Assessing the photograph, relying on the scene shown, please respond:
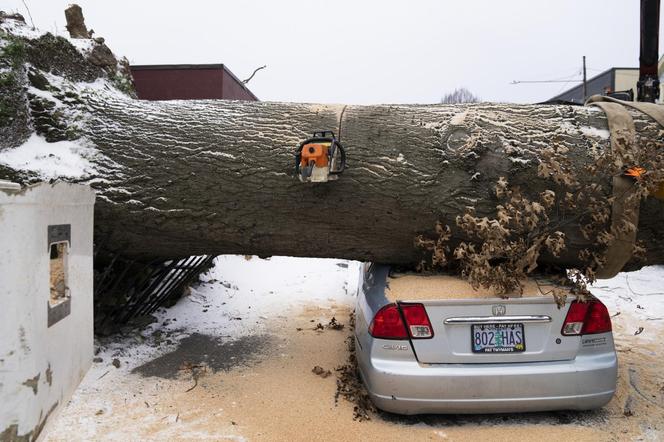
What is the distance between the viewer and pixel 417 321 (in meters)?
2.89

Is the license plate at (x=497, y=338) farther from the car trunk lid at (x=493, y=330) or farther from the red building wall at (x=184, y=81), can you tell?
the red building wall at (x=184, y=81)

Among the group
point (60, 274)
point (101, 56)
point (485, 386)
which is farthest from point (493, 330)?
point (101, 56)

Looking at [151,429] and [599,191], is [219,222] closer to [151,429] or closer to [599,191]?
[151,429]

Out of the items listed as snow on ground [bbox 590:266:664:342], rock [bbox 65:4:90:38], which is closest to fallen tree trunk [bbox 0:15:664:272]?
rock [bbox 65:4:90:38]

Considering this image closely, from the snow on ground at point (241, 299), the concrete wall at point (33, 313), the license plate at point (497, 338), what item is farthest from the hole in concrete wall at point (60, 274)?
the license plate at point (497, 338)

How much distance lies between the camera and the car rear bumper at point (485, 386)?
2.81 metres

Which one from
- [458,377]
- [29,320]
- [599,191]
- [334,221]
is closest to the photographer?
[29,320]

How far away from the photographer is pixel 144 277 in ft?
14.3

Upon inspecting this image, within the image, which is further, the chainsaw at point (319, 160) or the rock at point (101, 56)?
the rock at point (101, 56)

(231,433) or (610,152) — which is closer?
(231,433)

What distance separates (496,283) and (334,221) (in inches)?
46.6

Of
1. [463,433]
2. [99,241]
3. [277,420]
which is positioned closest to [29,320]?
[277,420]

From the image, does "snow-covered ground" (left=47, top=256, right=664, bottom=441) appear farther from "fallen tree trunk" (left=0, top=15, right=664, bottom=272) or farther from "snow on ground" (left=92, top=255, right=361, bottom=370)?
"fallen tree trunk" (left=0, top=15, right=664, bottom=272)

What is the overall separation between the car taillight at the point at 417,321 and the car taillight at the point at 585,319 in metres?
0.83
